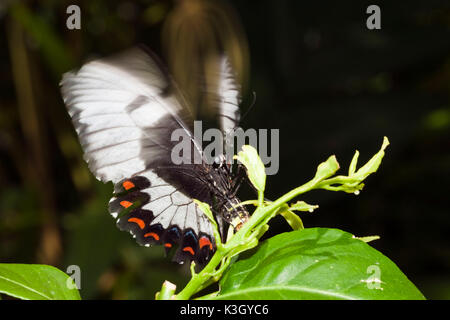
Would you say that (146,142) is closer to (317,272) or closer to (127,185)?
(127,185)

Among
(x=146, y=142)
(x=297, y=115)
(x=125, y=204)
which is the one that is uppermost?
(x=146, y=142)

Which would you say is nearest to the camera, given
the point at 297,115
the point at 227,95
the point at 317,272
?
the point at 317,272

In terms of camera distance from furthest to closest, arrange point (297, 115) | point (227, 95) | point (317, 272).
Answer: point (297, 115) < point (227, 95) < point (317, 272)

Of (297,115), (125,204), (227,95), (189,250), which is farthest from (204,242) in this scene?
(297,115)

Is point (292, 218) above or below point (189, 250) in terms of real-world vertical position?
above

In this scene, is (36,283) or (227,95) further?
(227,95)
